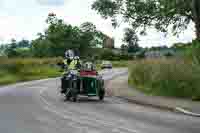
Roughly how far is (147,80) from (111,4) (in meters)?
11.9

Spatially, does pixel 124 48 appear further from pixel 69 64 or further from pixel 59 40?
pixel 69 64

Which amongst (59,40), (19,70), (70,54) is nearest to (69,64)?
(70,54)

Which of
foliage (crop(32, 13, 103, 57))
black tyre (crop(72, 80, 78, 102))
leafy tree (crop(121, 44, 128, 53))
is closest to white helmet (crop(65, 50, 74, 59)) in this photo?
black tyre (crop(72, 80, 78, 102))

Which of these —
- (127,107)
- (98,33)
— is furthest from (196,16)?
(98,33)

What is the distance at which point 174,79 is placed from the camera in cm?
2350

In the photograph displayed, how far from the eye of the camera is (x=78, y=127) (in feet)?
41.2

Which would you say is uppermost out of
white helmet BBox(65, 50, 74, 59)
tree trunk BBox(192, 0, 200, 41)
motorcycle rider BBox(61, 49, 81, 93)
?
tree trunk BBox(192, 0, 200, 41)

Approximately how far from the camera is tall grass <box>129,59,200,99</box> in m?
22.0

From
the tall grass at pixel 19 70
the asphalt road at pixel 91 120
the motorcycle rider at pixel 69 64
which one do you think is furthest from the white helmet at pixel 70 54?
the tall grass at pixel 19 70

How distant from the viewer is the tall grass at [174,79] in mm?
22000

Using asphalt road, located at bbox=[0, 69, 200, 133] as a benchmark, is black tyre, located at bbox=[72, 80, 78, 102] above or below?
above

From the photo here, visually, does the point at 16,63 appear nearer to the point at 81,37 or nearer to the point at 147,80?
the point at 147,80

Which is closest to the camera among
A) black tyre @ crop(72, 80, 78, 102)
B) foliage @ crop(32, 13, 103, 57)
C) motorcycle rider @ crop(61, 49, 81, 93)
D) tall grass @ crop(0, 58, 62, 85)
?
black tyre @ crop(72, 80, 78, 102)

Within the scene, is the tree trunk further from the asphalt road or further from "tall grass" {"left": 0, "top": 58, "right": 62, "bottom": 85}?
"tall grass" {"left": 0, "top": 58, "right": 62, "bottom": 85}
